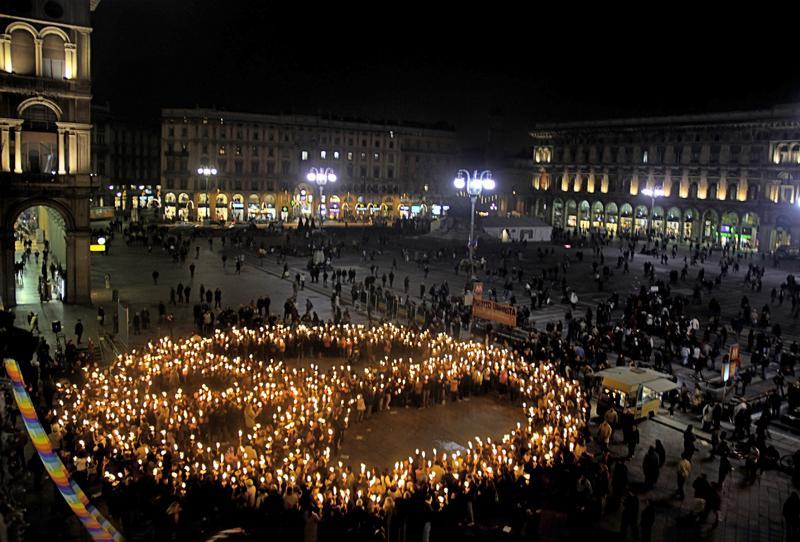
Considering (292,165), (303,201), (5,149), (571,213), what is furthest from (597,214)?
(5,149)

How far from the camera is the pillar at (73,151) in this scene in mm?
31688

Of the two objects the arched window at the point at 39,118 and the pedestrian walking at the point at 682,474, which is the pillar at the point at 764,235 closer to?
the pedestrian walking at the point at 682,474

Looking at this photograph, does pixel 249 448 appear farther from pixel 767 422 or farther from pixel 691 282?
pixel 691 282

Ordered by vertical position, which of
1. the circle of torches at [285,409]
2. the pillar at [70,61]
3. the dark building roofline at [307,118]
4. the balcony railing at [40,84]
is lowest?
the circle of torches at [285,409]

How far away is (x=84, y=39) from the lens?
103 ft

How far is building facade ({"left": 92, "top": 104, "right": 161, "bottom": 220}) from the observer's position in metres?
93.6

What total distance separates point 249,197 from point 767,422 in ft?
268

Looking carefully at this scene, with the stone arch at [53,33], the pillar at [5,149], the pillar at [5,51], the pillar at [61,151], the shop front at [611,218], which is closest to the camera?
the pillar at [5,51]

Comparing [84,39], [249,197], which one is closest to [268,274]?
[84,39]

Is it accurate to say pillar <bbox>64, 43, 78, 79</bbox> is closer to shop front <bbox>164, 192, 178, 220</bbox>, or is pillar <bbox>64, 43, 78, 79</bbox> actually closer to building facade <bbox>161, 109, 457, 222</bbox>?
building facade <bbox>161, 109, 457, 222</bbox>

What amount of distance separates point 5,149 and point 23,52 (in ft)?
14.5

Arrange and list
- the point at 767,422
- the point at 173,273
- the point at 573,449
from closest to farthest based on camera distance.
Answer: the point at 573,449
the point at 767,422
the point at 173,273

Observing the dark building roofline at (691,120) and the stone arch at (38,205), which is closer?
the stone arch at (38,205)

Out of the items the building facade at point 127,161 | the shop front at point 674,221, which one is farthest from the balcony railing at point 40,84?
the shop front at point 674,221
